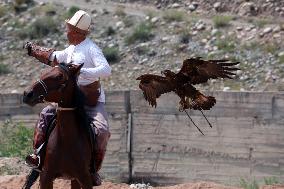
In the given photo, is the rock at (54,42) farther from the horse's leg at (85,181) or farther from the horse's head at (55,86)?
the horse's head at (55,86)

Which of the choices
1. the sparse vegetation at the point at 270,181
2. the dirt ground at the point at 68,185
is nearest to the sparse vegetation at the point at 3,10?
the sparse vegetation at the point at 270,181

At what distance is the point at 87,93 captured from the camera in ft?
29.7

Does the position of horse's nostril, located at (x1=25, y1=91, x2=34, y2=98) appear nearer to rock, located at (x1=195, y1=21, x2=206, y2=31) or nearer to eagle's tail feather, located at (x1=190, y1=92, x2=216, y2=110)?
eagle's tail feather, located at (x1=190, y1=92, x2=216, y2=110)

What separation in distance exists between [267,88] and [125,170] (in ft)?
37.2

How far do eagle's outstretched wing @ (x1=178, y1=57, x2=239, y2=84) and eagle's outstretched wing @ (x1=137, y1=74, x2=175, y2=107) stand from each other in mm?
151

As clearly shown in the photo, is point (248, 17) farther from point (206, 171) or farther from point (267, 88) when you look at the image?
point (206, 171)

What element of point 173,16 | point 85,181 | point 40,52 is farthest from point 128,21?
point 85,181

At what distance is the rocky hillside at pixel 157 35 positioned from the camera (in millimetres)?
26078

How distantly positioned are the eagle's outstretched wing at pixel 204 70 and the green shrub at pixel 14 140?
20.8ft

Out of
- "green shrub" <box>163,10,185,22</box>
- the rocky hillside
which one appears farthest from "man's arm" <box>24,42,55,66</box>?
"green shrub" <box>163,10,185,22</box>

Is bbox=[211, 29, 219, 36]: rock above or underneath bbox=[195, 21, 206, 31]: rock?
above

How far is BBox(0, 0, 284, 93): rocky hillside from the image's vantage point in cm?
2608

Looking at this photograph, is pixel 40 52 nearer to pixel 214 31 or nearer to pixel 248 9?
pixel 214 31

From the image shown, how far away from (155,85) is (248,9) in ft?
79.0
